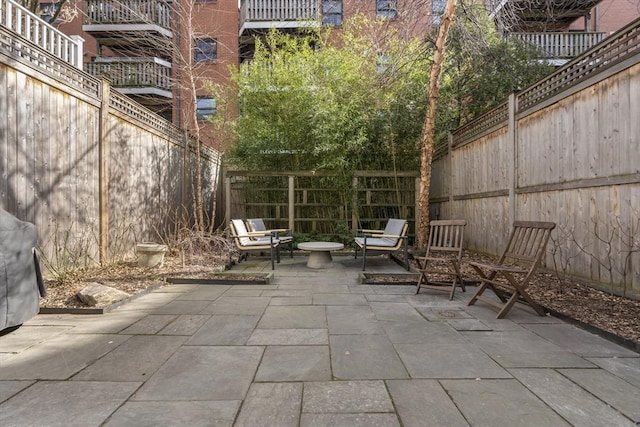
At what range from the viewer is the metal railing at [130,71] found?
1144 cm

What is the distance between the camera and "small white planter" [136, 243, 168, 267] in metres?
5.09

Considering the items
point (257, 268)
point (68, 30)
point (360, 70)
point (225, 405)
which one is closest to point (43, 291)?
point (225, 405)

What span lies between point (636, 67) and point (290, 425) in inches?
173

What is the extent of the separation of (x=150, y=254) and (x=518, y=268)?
4.80 m

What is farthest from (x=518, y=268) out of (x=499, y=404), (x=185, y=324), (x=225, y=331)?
(x=185, y=324)

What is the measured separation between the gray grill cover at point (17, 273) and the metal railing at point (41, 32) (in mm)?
2785

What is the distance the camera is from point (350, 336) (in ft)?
8.80

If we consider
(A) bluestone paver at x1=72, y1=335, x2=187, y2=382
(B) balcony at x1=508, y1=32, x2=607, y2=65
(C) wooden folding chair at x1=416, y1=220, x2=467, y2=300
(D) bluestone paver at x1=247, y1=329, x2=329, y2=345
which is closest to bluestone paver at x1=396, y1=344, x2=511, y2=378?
(D) bluestone paver at x1=247, y1=329, x2=329, y2=345

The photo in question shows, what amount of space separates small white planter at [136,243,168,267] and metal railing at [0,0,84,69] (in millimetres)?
2736

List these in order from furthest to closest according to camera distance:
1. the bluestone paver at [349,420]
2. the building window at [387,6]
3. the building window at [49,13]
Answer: the building window at [49,13] → the building window at [387,6] → the bluestone paver at [349,420]

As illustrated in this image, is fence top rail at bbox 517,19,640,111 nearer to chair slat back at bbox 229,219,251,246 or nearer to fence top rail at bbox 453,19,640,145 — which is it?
fence top rail at bbox 453,19,640,145

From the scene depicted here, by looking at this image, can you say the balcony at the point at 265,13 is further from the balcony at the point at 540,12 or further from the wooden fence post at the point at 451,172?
the wooden fence post at the point at 451,172

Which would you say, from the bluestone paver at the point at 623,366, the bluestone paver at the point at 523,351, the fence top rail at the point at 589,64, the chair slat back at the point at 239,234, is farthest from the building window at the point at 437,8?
the bluestone paver at the point at 623,366

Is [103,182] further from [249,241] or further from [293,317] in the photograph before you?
[293,317]
